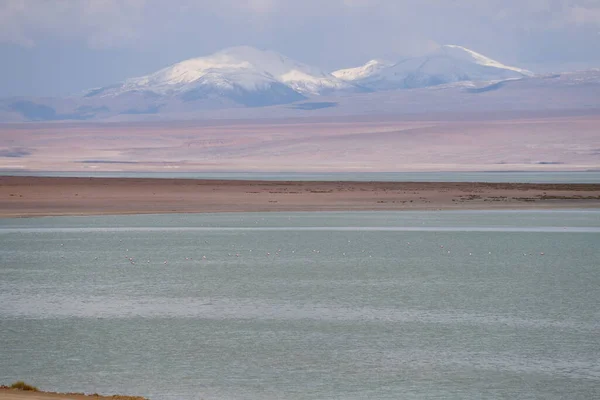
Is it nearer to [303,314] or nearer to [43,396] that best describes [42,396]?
[43,396]

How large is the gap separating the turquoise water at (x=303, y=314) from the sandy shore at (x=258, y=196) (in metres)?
12.2

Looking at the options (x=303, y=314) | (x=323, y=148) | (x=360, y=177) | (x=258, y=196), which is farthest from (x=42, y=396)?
(x=323, y=148)

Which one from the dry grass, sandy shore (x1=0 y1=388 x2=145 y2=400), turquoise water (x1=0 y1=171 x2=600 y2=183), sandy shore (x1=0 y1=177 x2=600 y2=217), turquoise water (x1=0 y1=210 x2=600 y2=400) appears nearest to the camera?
sandy shore (x1=0 y1=388 x2=145 y2=400)

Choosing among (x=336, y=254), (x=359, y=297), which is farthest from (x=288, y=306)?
(x=336, y=254)

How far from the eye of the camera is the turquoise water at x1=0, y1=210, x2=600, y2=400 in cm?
1420

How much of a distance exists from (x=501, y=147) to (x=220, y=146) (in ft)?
107

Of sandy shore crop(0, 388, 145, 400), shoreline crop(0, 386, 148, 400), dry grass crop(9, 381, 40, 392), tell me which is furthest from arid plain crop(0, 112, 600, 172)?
sandy shore crop(0, 388, 145, 400)

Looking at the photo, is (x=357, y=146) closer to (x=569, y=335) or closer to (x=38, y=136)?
(x=38, y=136)

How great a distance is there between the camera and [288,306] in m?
20.3

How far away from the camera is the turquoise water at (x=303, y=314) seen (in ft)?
46.6

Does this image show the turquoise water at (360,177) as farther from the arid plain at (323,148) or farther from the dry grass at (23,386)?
the dry grass at (23,386)

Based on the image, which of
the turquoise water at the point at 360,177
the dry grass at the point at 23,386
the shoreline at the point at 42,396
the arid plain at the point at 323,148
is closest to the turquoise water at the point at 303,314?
the shoreline at the point at 42,396

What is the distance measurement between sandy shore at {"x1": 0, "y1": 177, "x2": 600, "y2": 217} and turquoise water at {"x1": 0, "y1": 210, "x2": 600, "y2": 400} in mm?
12173

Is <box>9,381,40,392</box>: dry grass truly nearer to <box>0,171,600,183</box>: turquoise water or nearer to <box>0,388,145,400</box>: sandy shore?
<box>0,388,145,400</box>: sandy shore
